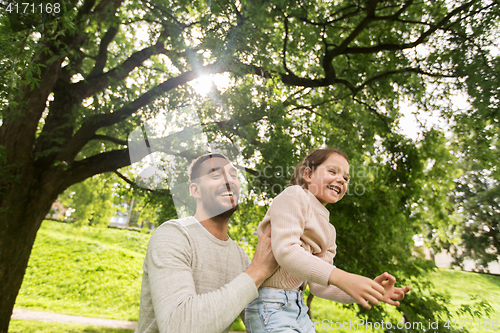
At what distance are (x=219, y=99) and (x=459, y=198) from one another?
27.8ft

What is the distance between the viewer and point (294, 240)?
4.63ft

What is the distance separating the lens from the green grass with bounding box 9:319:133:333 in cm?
704

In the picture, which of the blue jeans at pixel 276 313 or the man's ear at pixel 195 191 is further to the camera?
the man's ear at pixel 195 191

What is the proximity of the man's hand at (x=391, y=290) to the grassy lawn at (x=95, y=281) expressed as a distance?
20.8 ft

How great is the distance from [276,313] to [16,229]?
4780mm

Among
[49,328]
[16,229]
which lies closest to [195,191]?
[16,229]

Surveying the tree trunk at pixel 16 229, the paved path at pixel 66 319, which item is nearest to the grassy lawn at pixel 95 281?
the paved path at pixel 66 319

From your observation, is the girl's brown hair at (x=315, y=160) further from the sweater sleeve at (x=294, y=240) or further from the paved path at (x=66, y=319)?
the paved path at (x=66, y=319)

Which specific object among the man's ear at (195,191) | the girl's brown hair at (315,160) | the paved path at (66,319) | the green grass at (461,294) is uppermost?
the girl's brown hair at (315,160)

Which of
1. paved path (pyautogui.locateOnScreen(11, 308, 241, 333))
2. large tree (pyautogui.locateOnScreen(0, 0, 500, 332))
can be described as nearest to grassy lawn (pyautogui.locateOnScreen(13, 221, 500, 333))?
paved path (pyautogui.locateOnScreen(11, 308, 241, 333))

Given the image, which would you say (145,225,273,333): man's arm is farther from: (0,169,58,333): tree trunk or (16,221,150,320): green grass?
(16,221,150,320): green grass

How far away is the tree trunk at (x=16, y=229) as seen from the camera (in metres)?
4.21

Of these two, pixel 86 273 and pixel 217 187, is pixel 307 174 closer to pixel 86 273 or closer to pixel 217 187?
pixel 217 187

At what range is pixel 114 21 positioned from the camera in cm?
424
